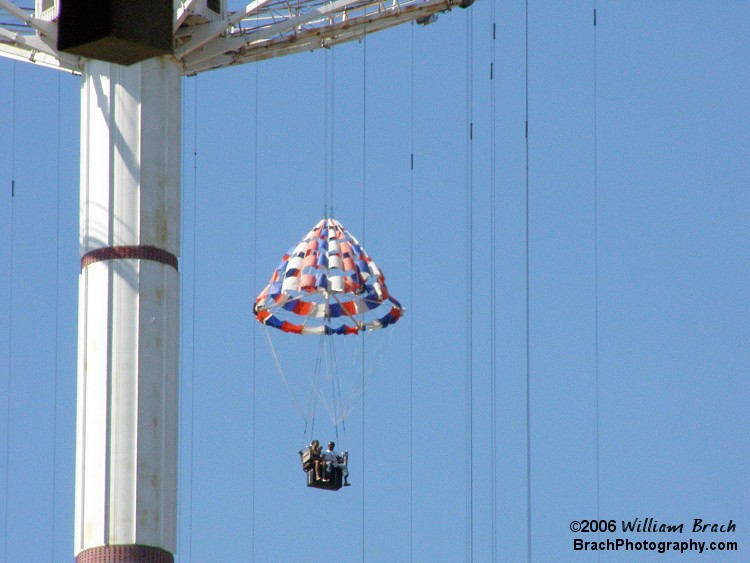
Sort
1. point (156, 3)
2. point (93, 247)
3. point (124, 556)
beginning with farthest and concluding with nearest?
point (93, 247)
point (124, 556)
point (156, 3)

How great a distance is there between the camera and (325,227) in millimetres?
38312

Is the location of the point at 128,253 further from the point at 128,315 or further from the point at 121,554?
the point at 121,554

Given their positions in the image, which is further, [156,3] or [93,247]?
[93,247]

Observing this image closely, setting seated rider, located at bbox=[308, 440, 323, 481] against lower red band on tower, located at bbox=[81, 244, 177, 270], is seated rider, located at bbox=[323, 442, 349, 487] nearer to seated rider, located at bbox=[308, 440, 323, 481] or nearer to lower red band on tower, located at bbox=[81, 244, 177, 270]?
seated rider, located at bbox=[308, 440, 323, 481]

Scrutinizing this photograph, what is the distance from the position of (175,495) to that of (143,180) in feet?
25.6

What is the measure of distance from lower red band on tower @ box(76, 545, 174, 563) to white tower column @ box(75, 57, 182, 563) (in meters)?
0.02

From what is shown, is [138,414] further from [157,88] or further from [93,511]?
[157,88]

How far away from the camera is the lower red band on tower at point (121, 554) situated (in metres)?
37.3

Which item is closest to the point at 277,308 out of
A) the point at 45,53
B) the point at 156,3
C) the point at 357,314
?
the point at 357,314

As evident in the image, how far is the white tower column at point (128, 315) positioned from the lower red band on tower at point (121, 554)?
2 centimetres

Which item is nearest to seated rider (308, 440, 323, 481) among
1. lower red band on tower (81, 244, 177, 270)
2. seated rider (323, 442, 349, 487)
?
seated rider (323, 442, 349, 487)

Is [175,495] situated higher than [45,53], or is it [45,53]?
[45,53]

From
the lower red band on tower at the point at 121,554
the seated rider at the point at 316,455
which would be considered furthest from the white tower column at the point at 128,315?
the seated rider at the point at 316,455

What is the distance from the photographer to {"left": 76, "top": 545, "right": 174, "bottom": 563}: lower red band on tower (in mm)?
37281
